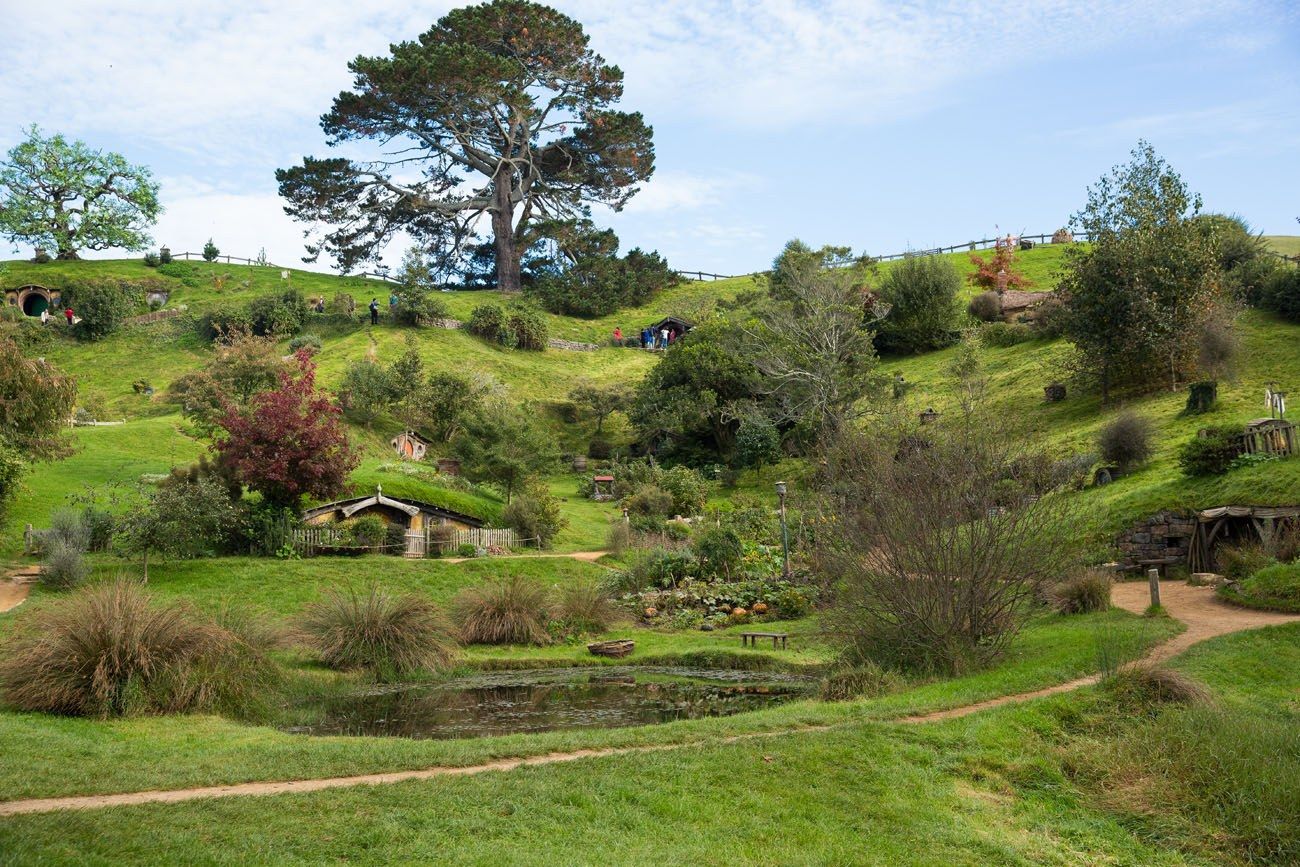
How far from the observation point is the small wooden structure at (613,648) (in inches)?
902

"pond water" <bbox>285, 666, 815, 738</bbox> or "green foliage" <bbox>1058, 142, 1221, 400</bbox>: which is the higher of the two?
"green foliage" <bbox>1058, 142, 1221, 400</bbox>

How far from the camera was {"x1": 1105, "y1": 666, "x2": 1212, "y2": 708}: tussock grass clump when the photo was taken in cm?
1278

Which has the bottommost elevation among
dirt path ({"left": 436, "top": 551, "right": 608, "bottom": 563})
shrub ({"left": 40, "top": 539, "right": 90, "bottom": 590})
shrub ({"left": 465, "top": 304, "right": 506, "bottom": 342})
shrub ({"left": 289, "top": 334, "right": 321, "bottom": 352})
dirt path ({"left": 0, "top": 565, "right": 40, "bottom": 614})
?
dirt path ({"left": 436, "top": 551, "right": 608, "bottom": 563})

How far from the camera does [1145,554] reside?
984 inches

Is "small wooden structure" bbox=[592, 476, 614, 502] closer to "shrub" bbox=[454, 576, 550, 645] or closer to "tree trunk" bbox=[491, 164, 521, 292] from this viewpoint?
"shrub" bbox=[454, 576, 550, 645]

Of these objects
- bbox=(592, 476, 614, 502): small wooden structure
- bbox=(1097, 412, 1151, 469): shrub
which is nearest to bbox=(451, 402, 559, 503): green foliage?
bbox=(592, 476, 614, 502): small wooden structure

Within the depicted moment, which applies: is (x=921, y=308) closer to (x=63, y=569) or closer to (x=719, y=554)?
(x=719, y=554)

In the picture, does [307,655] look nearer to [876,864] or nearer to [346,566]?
[346,566]

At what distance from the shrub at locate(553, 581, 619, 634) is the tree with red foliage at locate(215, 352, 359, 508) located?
1065 centimetres

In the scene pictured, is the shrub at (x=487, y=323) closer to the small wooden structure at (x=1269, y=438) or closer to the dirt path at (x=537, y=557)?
the dirt path at (x=537, y=557)

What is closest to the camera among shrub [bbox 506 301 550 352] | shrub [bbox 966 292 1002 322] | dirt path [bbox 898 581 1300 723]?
dirt path [bbox 898 581 1300 723]

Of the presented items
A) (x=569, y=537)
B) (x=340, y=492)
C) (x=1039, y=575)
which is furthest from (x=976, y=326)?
(x=1039, y=575)

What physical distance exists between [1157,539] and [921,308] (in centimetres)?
4044

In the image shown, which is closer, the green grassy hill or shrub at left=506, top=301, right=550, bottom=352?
the green grassy hill
